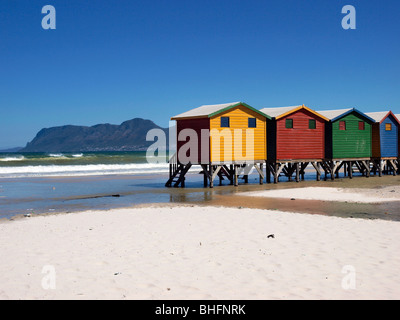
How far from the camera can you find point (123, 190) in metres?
27.2

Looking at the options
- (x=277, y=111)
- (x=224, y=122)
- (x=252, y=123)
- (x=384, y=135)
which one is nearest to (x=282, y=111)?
(x=277, y=111)

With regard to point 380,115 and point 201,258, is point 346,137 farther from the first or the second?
point 201,258

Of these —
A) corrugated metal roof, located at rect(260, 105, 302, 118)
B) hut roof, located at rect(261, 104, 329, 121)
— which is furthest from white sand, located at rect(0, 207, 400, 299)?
corrugated metal roof, located at rect(260, 105, 302, 118)

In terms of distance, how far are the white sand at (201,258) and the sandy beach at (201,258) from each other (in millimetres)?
18

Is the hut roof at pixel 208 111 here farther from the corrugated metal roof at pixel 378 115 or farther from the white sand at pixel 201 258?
the white sand at pixel 201 258

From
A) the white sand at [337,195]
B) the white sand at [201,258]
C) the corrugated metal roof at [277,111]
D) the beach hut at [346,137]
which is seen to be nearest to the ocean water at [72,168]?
the corrugated metal roof at [277,111]

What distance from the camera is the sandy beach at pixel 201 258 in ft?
24.2

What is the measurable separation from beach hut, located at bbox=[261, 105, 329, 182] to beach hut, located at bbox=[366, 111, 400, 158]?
21.8 ft

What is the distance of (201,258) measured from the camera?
9.35 meters

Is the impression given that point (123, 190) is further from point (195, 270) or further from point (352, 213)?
point (195, 270)

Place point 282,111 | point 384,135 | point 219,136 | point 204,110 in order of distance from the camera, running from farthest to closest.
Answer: point 384,135 → point 282,111 → point 204,110 → point 219,136

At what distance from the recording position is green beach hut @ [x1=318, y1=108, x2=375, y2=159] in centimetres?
3394

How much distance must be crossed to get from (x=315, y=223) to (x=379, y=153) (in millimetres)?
26651

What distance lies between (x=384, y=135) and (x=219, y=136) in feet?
56.9
